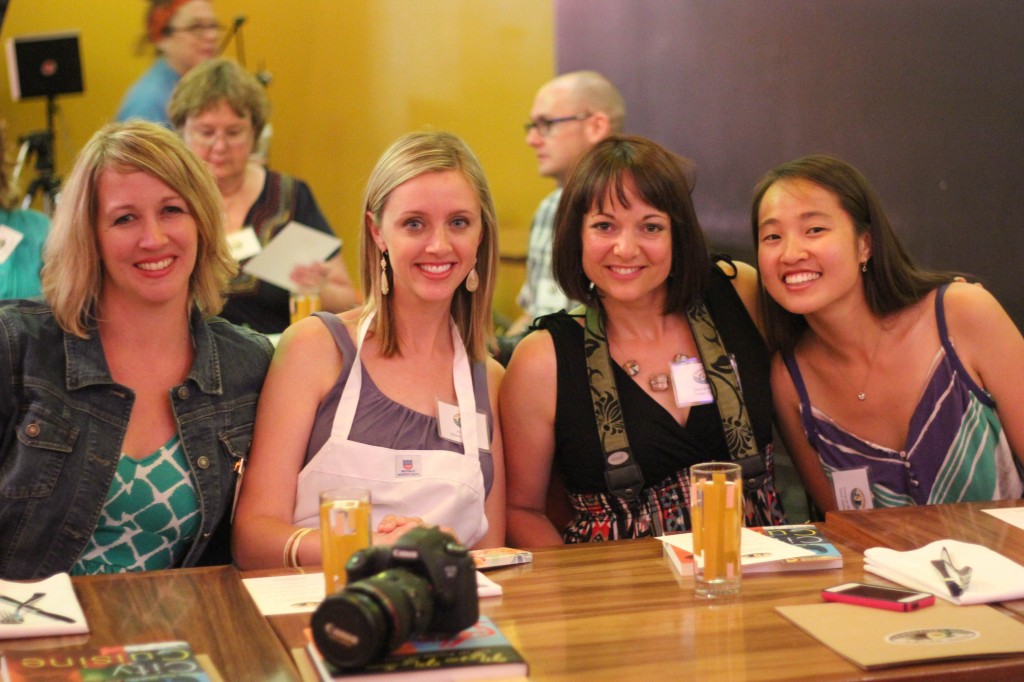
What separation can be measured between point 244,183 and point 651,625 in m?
3.33

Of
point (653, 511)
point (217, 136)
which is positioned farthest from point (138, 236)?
point (217, 136)

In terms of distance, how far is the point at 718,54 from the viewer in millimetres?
4957

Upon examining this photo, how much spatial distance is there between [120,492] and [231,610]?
24.7 inches

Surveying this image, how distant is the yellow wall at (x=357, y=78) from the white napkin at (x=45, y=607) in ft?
17.9

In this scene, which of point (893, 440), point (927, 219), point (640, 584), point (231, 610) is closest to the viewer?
point (231, 610)

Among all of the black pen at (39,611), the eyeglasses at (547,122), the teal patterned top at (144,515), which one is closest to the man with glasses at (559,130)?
the eyeglasses at (547,122)

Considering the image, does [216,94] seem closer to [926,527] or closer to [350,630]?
[926,527]

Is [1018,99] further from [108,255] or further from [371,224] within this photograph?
[108,255]

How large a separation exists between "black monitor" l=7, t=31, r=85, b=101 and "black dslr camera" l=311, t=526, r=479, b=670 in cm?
624

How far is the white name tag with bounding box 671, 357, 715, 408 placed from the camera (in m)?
2.65

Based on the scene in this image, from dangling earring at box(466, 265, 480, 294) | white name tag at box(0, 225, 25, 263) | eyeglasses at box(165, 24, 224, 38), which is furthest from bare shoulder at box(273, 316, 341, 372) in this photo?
eyeglasses at box(165, 24, 224, 38)

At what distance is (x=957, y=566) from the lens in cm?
187

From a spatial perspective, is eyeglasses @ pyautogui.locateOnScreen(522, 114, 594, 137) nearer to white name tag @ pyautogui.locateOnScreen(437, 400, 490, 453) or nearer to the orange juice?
the orange juice

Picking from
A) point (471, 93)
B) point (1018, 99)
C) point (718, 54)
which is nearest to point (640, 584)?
point (1018, 99)
